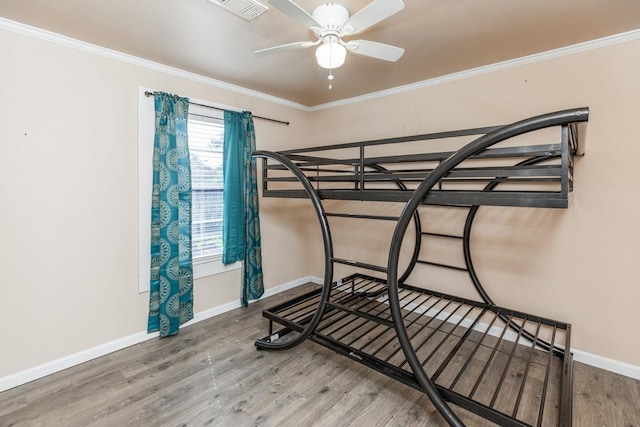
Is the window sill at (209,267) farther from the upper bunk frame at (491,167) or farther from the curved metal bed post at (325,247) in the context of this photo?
the curved metal bed post at (325,247)

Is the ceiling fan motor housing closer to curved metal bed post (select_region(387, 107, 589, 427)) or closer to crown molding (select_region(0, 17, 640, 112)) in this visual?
curved metal bed post (select_region(387, 107, 589, 427))

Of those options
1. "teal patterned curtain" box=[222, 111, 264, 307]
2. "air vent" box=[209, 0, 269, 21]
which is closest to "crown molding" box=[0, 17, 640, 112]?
"teal patterned curtain" box=[222, 111, 264, 307]

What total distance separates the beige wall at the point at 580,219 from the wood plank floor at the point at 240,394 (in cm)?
45

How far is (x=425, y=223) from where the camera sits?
3.15 m

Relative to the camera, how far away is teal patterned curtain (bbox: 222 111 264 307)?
3.19 metres

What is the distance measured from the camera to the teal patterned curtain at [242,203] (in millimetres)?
3193

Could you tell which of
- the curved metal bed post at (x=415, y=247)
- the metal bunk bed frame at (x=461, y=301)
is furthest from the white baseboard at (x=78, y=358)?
the curved metal bed post at (x=415, y=247)

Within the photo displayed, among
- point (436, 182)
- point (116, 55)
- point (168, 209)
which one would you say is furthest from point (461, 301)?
point (116, 55)

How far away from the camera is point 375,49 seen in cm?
189

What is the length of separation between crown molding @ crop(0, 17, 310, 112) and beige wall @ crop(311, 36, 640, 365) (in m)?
2.16

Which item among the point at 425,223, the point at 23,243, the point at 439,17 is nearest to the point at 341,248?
the point at 425,223

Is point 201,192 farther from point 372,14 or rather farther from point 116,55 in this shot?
point 372,14

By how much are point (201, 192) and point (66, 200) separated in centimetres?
105

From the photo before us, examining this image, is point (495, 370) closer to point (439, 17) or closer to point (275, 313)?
point (275, 313)
